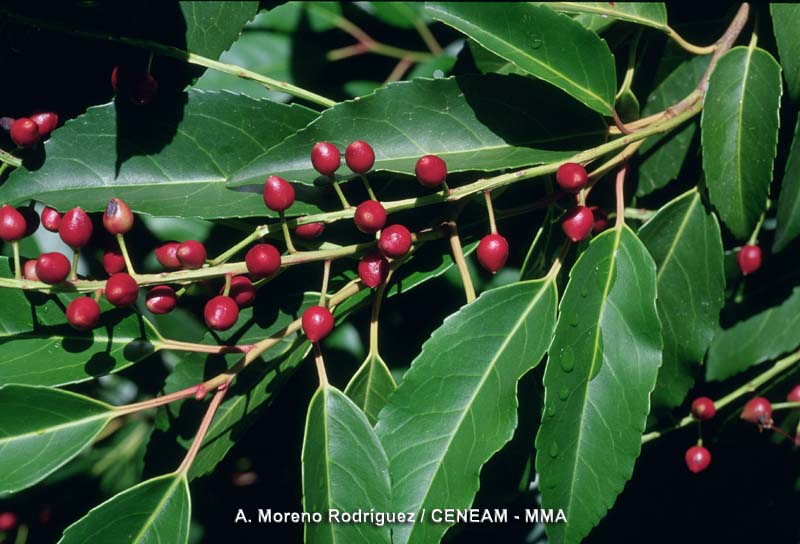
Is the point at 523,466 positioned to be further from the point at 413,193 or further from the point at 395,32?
the point at 395,32

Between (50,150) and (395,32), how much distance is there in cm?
101

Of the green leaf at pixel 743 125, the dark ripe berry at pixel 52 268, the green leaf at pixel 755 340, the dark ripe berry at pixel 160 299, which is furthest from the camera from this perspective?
the green leaf at pixel 755 340

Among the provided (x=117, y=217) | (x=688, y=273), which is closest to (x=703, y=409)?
(x=688, y=273)

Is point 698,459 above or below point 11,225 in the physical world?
below

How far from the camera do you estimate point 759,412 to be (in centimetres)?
145

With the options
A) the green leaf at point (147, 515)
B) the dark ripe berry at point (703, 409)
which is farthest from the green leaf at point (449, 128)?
the dark ripe berry at point (703, 409)

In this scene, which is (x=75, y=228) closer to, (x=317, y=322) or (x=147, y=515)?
(x=317, y=322)

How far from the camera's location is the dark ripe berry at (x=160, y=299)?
1038mm

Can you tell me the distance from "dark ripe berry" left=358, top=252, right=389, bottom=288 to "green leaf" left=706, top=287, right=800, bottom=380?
0.90 metres

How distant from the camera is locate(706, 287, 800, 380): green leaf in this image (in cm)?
151

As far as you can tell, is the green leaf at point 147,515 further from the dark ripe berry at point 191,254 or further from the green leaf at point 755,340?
the green leaf at point 755,340

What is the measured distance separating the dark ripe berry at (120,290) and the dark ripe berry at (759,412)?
1225 mm

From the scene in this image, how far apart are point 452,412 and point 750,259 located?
0.76 m

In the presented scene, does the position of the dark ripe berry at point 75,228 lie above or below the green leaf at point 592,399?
above
